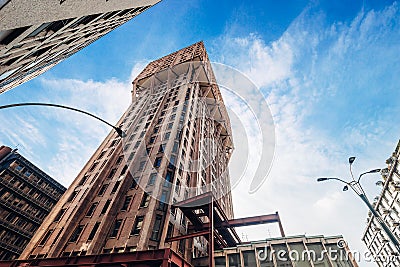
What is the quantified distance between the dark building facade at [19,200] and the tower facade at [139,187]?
68.4 feet

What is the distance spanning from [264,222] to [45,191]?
5348 centimetres

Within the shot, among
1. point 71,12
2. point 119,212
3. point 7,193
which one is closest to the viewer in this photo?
point 71,12

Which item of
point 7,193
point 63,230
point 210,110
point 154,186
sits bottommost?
point 63,230

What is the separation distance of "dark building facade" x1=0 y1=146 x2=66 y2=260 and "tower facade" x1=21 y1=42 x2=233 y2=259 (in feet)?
68.4

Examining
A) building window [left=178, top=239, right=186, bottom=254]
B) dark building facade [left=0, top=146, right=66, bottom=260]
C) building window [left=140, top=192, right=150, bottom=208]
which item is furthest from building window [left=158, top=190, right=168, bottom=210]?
dark building facade [left=0, top=146, right=66, bottom=260]

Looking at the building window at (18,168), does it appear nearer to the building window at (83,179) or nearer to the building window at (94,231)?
the building window at (83,179)

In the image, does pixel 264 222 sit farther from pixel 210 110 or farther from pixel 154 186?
pixel 210 110

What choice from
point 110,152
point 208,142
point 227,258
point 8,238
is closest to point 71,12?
point 227,258

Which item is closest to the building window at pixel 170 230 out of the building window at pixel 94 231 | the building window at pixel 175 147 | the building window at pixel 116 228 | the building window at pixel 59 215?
the building window at pixel 116 228

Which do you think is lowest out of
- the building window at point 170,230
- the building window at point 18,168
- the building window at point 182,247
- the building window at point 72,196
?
the building window at point 182,247

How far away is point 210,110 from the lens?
2638 inches

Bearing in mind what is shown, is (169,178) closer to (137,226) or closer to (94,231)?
(137,226)

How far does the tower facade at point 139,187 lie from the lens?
936 inches

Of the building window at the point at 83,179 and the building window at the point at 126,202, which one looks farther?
the building window at the point at 83,179
